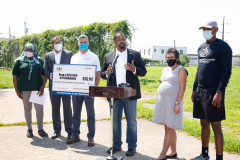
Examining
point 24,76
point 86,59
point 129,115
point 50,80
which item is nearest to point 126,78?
point 129,115

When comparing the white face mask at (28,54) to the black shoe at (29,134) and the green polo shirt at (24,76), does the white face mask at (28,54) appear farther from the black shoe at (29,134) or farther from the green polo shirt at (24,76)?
the black shoe at (29,134)


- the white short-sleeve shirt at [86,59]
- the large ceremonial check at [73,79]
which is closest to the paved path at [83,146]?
the large ceremonial check at [73,79]

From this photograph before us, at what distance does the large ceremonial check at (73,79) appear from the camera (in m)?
4.75

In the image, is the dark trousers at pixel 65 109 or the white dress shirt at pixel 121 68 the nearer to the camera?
the white dress shirt at pixel 121 68

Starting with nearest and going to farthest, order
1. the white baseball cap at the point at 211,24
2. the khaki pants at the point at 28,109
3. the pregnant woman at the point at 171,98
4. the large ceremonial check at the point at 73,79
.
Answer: the white baseball cap at the point at 211,24 → the pregnant woman at the point at 171,98 → the large ceremonial check at the point at 73,79 → the khaki pants at the point at 28,109

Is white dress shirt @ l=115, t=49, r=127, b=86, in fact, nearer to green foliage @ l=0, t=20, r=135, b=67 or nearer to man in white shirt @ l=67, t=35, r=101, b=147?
man in white shirt @ l=67, t=35, r=101, b=147

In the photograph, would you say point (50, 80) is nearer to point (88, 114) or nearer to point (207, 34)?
point (88, 114)

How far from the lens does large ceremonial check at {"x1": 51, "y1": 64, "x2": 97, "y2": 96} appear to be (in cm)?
475

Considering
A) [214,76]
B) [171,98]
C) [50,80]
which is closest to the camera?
[214,76]

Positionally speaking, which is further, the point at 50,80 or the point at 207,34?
the point at 50,80

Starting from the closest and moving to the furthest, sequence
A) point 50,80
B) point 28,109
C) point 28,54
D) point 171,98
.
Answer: point 171,98
point 50,80
point 28,54
point 28,109

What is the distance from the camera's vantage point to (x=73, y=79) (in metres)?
4.91

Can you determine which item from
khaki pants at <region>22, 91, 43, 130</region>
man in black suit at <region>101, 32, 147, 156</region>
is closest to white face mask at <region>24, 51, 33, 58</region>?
khaki pants at <region>22, 91, 43, 130</region>

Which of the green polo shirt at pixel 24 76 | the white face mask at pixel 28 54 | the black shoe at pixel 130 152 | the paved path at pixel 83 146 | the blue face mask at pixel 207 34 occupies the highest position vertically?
the blue face mask at pixel 207 34
